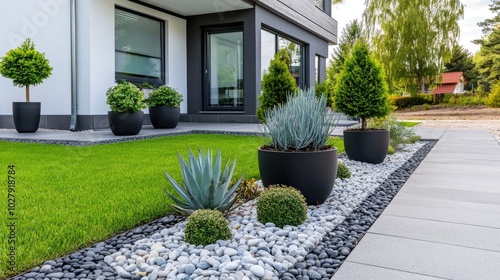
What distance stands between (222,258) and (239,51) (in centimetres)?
934

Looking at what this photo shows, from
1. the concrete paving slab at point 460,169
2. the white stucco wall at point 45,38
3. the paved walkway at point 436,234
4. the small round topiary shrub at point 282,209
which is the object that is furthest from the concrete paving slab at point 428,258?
the white stucco wall at point 45,38

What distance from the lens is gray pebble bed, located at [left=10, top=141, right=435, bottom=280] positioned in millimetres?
1736

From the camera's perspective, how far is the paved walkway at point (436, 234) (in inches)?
69.5

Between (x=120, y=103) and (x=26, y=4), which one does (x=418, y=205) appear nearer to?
(x=120, y=103)

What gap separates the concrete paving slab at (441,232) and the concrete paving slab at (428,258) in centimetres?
9

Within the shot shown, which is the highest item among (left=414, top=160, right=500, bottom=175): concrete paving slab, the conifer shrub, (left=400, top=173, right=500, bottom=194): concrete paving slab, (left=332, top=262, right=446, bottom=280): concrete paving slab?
the conifer shrub

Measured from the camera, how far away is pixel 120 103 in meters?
6.94

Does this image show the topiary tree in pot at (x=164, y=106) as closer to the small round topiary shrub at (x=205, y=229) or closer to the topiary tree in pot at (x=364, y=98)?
the topiary tree in pot at (x=364, y=98)

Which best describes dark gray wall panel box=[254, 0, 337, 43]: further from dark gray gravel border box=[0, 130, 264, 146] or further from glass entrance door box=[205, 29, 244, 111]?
dark gray gravel border box=[0, 130, 264, 146]

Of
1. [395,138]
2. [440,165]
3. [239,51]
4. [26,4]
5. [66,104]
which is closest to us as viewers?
[440,165]

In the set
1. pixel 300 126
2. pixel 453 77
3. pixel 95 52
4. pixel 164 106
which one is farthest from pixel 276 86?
pixel 453 77

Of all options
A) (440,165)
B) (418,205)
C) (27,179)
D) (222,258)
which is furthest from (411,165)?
(27,179)

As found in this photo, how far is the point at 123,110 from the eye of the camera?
6980 millimetres

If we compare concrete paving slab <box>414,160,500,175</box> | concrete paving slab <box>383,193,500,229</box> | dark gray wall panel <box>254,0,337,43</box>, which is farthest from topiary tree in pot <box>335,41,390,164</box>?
dark gray wall panel <box>254,0,337,43</box>
